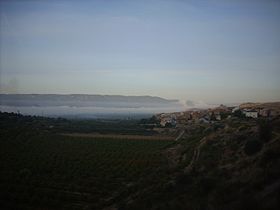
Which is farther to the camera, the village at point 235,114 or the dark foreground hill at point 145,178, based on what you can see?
the village at point 235,114

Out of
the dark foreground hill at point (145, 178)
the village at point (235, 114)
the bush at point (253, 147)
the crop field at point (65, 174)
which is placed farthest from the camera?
the village at point (235, 114)

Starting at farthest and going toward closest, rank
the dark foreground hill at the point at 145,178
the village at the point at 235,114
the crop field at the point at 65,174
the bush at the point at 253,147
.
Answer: the village at the point at 235,114 → the bush at the point at 253,147 → the crop field at the point at 65,174 → the dark foreground hill at the point at 145,178

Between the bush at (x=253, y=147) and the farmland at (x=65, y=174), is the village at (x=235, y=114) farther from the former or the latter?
the bush at (x=253, y=147)

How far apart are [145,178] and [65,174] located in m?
6.31

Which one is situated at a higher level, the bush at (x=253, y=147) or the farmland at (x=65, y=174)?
the bush at (x=253, y=147)

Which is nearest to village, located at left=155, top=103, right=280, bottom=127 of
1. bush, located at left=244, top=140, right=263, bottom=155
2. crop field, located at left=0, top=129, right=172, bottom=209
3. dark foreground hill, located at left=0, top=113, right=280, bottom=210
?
crop field, located at left=0, top=129, right=172, bottom=209

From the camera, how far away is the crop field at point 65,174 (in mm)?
16672

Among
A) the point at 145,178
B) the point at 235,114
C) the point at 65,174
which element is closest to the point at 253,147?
the point at 145,178

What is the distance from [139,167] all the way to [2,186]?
36.4 ft

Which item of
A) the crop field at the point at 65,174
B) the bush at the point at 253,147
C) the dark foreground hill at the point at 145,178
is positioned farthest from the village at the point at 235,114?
the bush at the point at 253,147

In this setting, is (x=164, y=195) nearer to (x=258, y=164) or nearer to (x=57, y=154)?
(x=258, y=164)

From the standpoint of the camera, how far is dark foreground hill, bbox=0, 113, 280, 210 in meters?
10.2

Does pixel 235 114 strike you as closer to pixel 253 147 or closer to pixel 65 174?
pixel 65 174

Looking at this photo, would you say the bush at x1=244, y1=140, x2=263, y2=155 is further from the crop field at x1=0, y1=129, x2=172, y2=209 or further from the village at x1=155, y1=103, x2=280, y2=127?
the village at x1=155, y1=103, x2=280, y2=127
